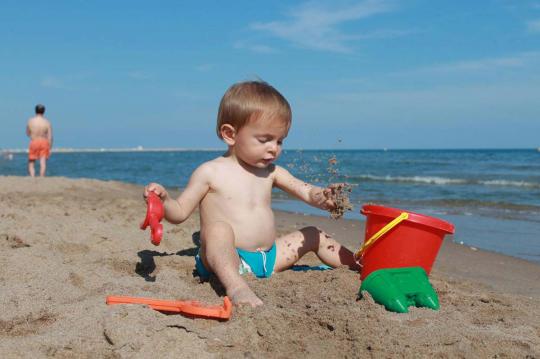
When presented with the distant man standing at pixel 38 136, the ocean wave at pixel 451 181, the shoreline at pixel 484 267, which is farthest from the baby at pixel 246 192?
the ocean wave at pixel 451 181

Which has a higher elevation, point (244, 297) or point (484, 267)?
point (244, 297)

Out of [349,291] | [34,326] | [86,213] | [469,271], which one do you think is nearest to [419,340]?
[349,291]

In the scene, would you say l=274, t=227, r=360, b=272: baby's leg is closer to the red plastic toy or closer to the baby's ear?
the baby's ear

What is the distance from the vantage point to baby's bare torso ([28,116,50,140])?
36.3ft

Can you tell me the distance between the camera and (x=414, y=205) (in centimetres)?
848

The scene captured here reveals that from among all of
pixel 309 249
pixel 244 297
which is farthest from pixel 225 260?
pixel 309 249

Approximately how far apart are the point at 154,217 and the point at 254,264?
0.71m

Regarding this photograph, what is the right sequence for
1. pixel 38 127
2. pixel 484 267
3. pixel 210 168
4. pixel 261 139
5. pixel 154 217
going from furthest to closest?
1. pixel 38 127
2. pixel 484 267
3. pixel 210 168
4. pixel 261 139
5. pixel 154 217

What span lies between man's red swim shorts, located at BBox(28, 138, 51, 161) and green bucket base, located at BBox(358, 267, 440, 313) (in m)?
9.73

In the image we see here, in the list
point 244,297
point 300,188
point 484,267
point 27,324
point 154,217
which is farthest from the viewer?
point 484,267

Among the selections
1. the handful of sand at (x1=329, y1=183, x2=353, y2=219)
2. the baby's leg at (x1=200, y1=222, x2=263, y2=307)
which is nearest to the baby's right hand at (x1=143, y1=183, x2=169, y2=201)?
the baby's leg at (x1=200, y1=222, x2=263, y2=307)

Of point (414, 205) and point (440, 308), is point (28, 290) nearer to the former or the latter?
point (440, 308)

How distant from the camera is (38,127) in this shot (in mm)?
11070

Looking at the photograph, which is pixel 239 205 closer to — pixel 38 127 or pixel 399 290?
pixel 399 290
